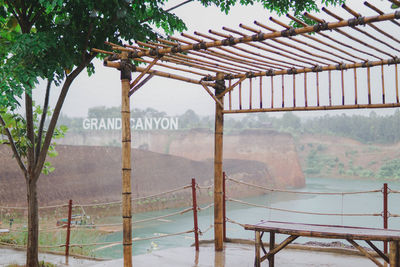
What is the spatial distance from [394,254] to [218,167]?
169cm

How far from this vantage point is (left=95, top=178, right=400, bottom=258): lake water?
57.1 feet

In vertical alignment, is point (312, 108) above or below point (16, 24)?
below

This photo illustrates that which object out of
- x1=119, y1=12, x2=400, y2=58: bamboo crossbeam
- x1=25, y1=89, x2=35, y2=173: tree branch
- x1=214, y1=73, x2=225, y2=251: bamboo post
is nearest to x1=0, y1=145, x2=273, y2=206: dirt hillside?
x1=25, y1=89, x2=35, y2=173: tree branch

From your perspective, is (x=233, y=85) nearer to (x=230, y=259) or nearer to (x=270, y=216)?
(x=230, y=259)

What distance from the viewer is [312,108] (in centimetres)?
328

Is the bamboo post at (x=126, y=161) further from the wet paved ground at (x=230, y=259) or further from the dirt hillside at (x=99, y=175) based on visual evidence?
the dirt hillside at (x=99, y=175)

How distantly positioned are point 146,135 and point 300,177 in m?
13.9

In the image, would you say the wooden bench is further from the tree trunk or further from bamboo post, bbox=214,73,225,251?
the tree trunk

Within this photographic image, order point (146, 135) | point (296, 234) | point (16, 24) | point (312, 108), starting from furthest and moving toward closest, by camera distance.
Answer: point (146, 135), point (16, 24), point (312, 108), point (296, 234)

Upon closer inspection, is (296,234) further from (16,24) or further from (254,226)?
(16,24)

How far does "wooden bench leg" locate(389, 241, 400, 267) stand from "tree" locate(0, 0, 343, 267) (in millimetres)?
2817

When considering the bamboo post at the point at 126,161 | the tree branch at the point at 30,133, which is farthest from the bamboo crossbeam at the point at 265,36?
the tree branch at the point at 30,133

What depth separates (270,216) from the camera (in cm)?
2159

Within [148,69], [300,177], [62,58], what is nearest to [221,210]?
[148,69]
